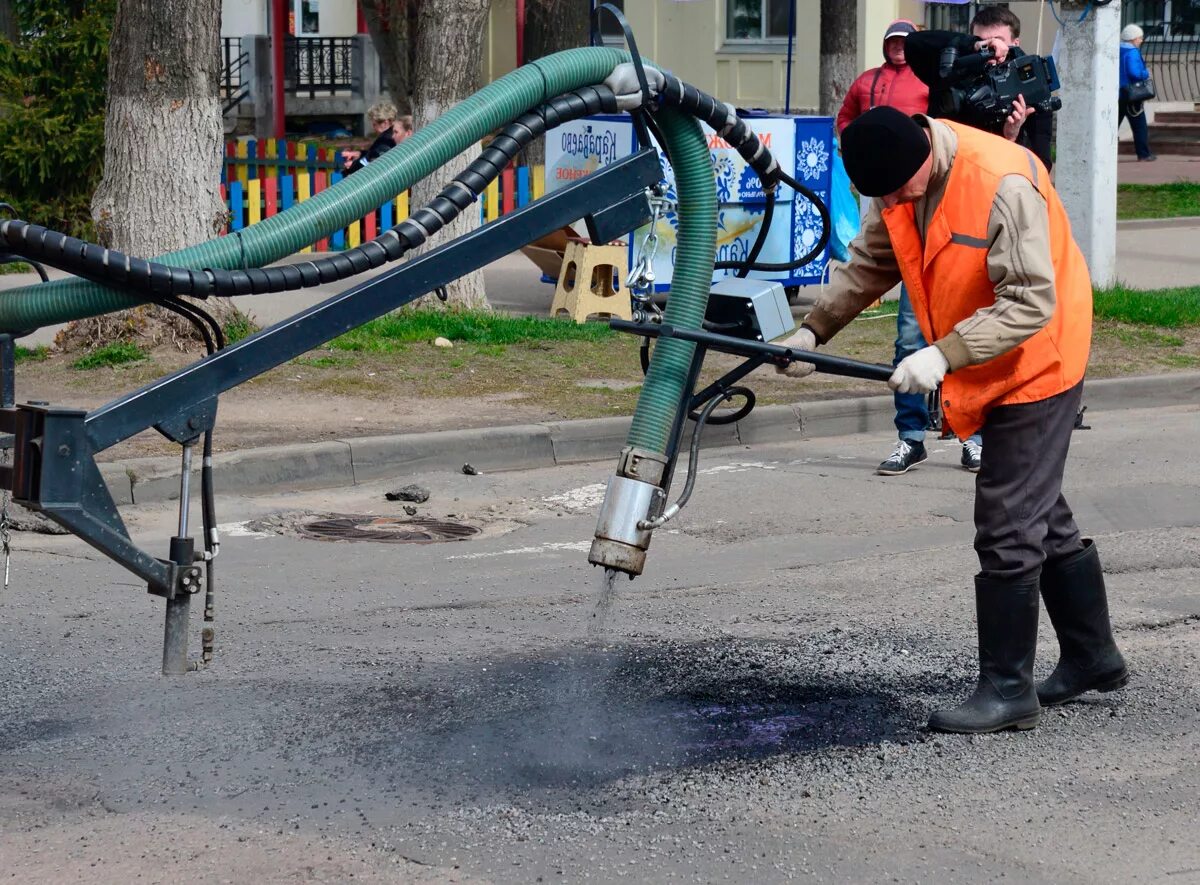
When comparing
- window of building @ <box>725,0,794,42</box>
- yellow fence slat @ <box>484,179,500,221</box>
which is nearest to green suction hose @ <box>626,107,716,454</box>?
yellow fence slat @ <box>484,179,500,221</box>

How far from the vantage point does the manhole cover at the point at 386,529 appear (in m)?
6.91

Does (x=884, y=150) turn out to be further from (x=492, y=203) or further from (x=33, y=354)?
(x=492, y=203)

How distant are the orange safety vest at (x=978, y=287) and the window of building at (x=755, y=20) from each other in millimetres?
26431

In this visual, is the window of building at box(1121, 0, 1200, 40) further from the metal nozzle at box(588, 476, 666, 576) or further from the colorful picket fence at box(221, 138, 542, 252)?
the metal nozzle at box(588, 476, 666, 576)

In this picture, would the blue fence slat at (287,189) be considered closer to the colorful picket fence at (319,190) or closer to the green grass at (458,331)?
the colorful picket fence at (319,190)

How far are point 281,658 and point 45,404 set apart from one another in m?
1.60

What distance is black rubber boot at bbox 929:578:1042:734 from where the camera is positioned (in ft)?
14.5

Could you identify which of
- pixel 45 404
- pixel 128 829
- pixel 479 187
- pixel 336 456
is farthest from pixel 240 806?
pixel 336 456

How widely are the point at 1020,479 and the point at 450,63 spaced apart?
8551mm

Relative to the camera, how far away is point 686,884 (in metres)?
3.57

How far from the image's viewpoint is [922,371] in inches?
162

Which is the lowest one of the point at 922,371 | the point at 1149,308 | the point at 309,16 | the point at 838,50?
the point at 1149,308

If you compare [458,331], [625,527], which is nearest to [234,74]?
[458,331]

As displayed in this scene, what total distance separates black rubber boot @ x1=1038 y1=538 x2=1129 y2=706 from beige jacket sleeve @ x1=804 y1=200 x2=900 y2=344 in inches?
35.2
